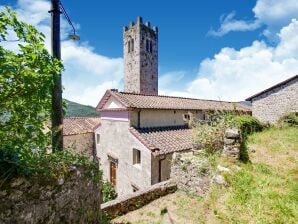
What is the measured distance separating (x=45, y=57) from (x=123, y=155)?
12000mm

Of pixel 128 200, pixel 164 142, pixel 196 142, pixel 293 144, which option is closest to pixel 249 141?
pixel 293 144

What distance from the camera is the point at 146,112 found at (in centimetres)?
1595

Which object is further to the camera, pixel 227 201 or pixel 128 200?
pixel 128 200

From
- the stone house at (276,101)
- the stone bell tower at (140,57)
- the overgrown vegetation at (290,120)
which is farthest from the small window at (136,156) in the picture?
the stone bell tower at (140,57)

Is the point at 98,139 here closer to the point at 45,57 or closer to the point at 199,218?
the point at 199,218

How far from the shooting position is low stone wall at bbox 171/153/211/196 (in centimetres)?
921

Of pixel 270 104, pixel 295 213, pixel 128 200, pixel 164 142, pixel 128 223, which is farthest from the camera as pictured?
pixel 270 104

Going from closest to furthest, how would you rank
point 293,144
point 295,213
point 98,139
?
1. point 295,213
2. point 293,144
3. point 98,139

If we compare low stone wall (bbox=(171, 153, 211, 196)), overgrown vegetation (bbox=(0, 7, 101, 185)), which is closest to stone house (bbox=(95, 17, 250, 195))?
low stone wall (bbox=(171, 153, 211, 196))

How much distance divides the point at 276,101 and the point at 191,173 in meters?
12.9

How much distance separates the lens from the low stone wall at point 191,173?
9.21 metres

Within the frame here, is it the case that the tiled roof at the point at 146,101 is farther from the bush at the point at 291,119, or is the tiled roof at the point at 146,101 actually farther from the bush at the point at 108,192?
the bush at the point at 108,192

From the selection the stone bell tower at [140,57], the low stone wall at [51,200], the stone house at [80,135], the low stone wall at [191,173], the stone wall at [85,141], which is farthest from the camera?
the stone bell tower at [140,57]

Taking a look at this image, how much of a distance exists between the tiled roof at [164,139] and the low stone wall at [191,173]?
7.32ft
